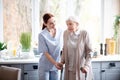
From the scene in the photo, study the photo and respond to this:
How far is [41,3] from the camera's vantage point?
4.09 m

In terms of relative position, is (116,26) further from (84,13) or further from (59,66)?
(59,66)

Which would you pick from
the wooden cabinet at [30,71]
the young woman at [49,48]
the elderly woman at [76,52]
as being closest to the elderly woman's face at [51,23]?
the young woman at [49,48]

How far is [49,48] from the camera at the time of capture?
310cm

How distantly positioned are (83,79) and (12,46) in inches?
64.5

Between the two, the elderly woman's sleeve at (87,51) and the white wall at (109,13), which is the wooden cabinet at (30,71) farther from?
the white wall at (109,13)

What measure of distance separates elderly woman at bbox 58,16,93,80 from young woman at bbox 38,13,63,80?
0.68 feet

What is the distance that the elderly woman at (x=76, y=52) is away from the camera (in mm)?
2854

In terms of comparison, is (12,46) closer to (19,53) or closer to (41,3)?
(19,53)

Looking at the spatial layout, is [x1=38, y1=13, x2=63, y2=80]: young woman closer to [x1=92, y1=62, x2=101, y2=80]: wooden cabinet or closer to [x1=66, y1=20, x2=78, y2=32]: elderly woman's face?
[x1=66, y1=20, x2=78, y2=32]: elderly woman's face

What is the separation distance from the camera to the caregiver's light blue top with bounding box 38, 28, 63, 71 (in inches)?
120

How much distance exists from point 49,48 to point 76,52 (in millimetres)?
425

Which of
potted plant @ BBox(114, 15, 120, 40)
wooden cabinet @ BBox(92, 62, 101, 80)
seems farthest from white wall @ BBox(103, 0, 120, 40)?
wooden cabinet @ BBox(92, 62, 101, 80)

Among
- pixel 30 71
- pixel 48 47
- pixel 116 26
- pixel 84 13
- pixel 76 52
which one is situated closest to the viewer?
pixel 76 52

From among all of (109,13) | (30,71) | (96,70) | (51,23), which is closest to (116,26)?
(109,13)
